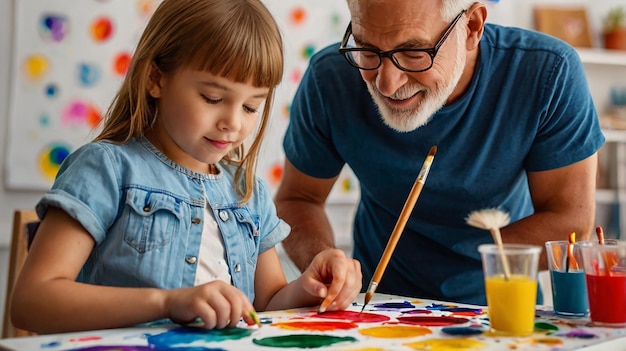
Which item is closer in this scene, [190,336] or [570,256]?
[190,336]

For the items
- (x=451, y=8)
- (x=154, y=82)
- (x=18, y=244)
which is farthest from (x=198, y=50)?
(x=18, y=244)

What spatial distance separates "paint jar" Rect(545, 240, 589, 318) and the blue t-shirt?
551 millimetres

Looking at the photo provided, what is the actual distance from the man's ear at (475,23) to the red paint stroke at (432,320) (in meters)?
0.78

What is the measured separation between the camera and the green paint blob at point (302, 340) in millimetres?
894

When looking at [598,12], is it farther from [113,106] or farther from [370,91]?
[113,106]

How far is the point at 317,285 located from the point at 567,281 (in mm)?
386

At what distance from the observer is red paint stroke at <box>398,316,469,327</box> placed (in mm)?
1047

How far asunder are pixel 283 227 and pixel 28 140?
4.76 ft

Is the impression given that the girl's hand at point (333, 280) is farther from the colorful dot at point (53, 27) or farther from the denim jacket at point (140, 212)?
the colorful dot at point (53, 27)

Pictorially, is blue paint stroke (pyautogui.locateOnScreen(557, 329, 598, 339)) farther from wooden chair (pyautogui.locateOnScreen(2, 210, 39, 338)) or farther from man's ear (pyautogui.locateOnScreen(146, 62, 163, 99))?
wooden chair (pyautogui.locateOnScreen(2, 210, 39, 338))

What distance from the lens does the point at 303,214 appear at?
1903 millimetres

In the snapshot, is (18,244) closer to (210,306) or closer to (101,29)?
(101,29)

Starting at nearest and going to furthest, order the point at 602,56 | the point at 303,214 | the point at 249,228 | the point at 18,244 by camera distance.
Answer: the point at 249,228 → the point at 303,214 → the point at 18,244 → the point at 602,56

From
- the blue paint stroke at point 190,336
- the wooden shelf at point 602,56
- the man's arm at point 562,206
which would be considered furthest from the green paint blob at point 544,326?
the wooden shelf at point 602,56
